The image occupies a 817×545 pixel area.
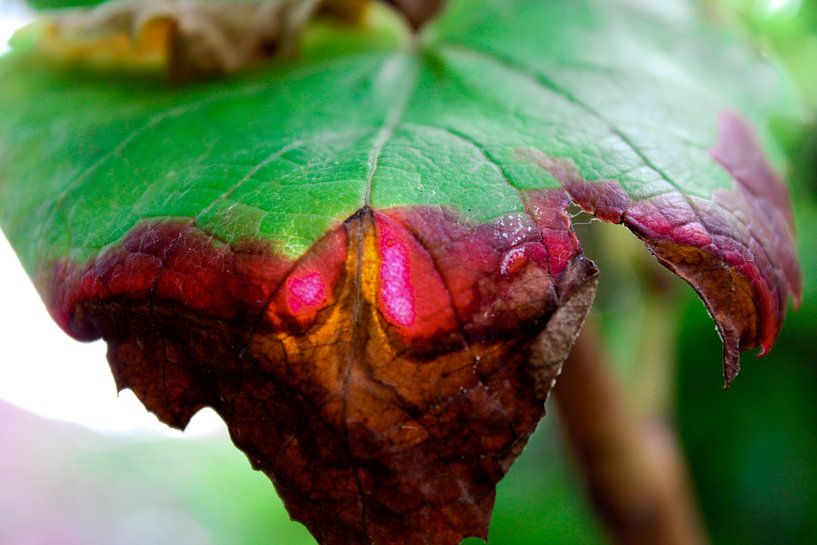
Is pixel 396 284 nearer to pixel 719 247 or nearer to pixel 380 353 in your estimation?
pixel 380 353

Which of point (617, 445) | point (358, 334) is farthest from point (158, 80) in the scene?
point (617, 445)

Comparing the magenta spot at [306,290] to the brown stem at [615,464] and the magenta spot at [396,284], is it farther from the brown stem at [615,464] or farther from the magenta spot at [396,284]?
the brown stem at [615,464]

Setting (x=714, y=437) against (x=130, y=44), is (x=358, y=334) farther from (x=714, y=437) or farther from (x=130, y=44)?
(x=714, y=437)

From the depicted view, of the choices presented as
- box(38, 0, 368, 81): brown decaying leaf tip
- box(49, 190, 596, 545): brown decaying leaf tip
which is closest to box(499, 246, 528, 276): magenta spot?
box(49, 190, 596, 545): brown decaying leaf tip

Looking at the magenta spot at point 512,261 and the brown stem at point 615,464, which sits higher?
the magenta spot at point 512,261

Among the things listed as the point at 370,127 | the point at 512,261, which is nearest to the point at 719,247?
the point at 512,261

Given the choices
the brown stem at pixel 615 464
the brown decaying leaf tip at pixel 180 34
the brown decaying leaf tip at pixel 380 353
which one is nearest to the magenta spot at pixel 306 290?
the brown decaying leaf tip at pixel 380 353
